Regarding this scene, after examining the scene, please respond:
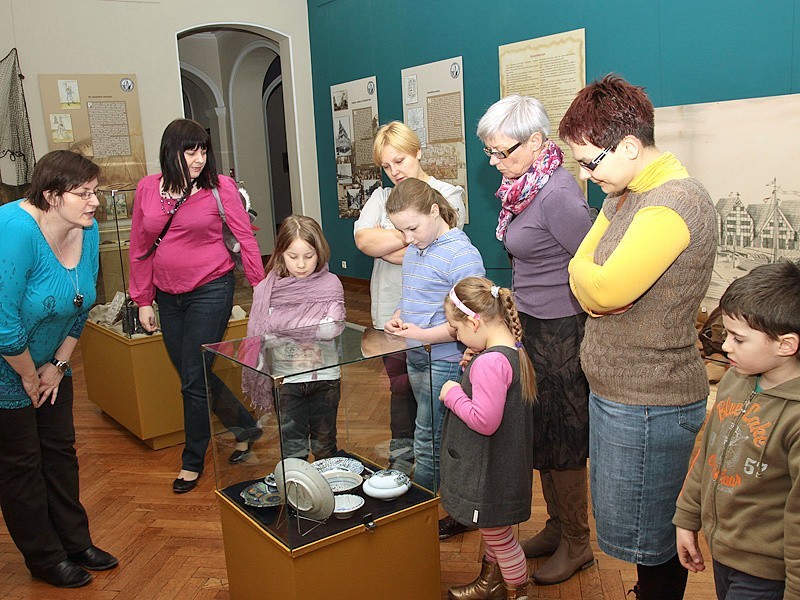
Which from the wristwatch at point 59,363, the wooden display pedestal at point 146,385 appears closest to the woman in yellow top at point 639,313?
the wristwatch at point 59,363

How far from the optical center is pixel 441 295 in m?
2.83

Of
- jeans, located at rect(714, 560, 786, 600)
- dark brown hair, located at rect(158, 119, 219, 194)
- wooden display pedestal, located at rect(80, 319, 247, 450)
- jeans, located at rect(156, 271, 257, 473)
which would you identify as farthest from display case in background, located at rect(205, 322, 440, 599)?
wooden display pedestal, located at rect(80, 319, 247, 450)

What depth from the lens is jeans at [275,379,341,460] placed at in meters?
2.12

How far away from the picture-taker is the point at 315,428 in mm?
2418

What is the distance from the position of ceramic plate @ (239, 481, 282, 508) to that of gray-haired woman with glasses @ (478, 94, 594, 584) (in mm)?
1008

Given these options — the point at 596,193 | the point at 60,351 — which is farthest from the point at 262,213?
the point at 60,351

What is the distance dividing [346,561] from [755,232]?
11.8 ft

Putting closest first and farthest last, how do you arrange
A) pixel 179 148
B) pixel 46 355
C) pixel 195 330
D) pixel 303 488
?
pixel 303 488 → pixel 46 355 → pixel 179 148 → pixel 195 330

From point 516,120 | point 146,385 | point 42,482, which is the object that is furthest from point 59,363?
point 516,120

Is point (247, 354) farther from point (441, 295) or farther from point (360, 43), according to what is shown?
point (360, 43)

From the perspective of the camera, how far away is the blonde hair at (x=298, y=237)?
3.22m

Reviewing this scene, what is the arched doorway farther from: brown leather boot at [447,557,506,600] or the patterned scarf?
brown leather boot at [447,557,506,600]

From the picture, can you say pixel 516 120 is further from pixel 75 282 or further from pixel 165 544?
pixel 165 544

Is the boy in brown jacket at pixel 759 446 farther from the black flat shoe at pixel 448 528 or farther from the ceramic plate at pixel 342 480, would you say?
the black flat shoe at pixel 448 528
